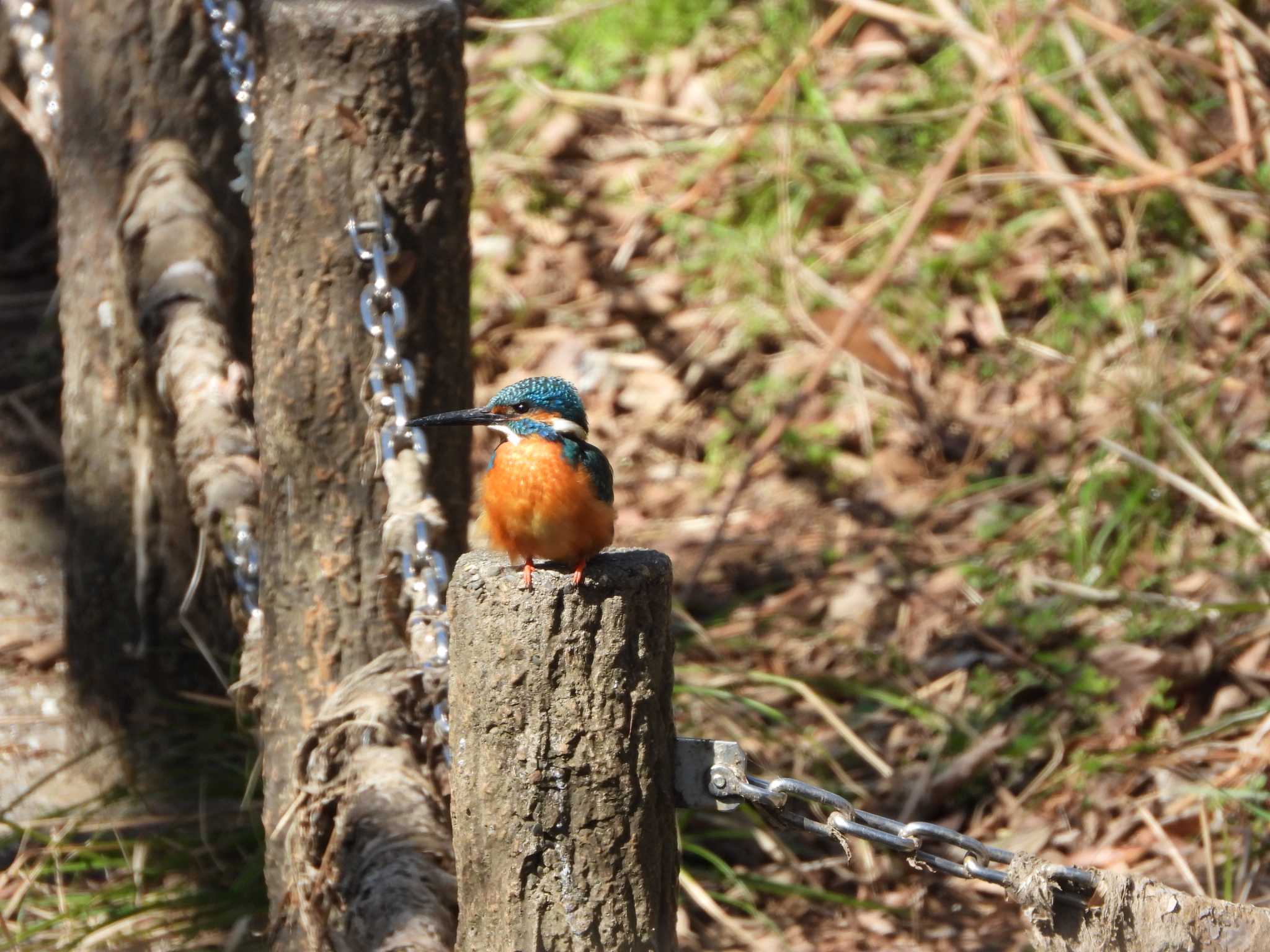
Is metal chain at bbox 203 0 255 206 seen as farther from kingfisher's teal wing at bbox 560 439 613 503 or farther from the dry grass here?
the dry grass

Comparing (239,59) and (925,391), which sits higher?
(239,59)

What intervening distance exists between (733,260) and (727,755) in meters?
4.12

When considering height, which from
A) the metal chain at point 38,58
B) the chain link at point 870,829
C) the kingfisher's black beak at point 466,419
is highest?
the metal chain at point 38,58

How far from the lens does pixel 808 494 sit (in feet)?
16.7

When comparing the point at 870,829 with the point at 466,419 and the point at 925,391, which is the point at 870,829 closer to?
the point at 466,419

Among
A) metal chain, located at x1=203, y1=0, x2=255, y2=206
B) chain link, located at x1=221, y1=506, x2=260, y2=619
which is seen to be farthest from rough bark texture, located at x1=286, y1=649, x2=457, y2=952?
metal chain, located at x1=203, y1=0, x2=255, y2=206

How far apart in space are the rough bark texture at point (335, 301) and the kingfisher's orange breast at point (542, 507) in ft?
2.43

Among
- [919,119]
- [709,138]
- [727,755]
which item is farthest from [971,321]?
[727,755]

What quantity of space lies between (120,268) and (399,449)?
4.47 feet

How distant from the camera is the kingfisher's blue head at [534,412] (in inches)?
76.0

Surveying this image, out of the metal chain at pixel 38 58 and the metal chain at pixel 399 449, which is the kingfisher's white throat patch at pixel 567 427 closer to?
the metal chain at pixel 399 449

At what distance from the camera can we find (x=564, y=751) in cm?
173

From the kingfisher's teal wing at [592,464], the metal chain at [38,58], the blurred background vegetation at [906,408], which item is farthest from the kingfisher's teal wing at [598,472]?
the metal chain at [38,58]

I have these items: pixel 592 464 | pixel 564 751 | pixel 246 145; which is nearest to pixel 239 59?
pixel 246 145
